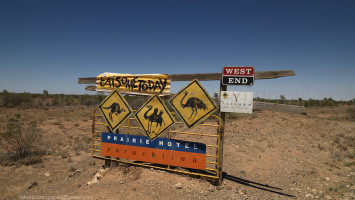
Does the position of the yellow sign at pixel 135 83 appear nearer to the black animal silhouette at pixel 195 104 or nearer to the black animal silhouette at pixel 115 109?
the black animal silhouette at pixel 115 109

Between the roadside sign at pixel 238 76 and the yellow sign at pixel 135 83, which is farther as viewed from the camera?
the yellow sign at pixel 135 83

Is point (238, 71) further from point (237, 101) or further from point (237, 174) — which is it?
point (237, 174)

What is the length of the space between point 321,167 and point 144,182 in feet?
22.3

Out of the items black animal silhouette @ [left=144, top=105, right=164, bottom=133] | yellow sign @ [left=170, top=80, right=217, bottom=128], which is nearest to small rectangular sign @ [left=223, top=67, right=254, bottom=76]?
yellow sign @ [left=170, top=80, right=217, bottom=128]

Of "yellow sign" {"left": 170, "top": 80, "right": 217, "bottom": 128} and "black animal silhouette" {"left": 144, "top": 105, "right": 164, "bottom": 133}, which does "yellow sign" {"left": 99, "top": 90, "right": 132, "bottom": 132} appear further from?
"yellow sign" {"left": 170, "top": 80, "right": 217, "bottom": 128}

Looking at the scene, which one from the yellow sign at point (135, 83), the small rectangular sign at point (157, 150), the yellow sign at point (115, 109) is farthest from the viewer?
the yellow sign at point (115, 109)

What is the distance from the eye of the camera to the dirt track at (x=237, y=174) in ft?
15.5

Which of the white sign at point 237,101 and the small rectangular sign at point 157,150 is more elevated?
the white sign at point 237,101

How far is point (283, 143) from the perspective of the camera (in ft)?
31.5

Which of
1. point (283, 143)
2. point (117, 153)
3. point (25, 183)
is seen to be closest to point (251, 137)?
point (283, 143)

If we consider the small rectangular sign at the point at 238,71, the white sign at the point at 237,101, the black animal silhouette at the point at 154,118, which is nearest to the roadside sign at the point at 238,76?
the small rectangular sign at the point at 238,71

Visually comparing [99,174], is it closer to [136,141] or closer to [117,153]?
[117,153]

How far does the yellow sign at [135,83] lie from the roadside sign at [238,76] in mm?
1671

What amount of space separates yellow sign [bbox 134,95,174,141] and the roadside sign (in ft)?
6.03
